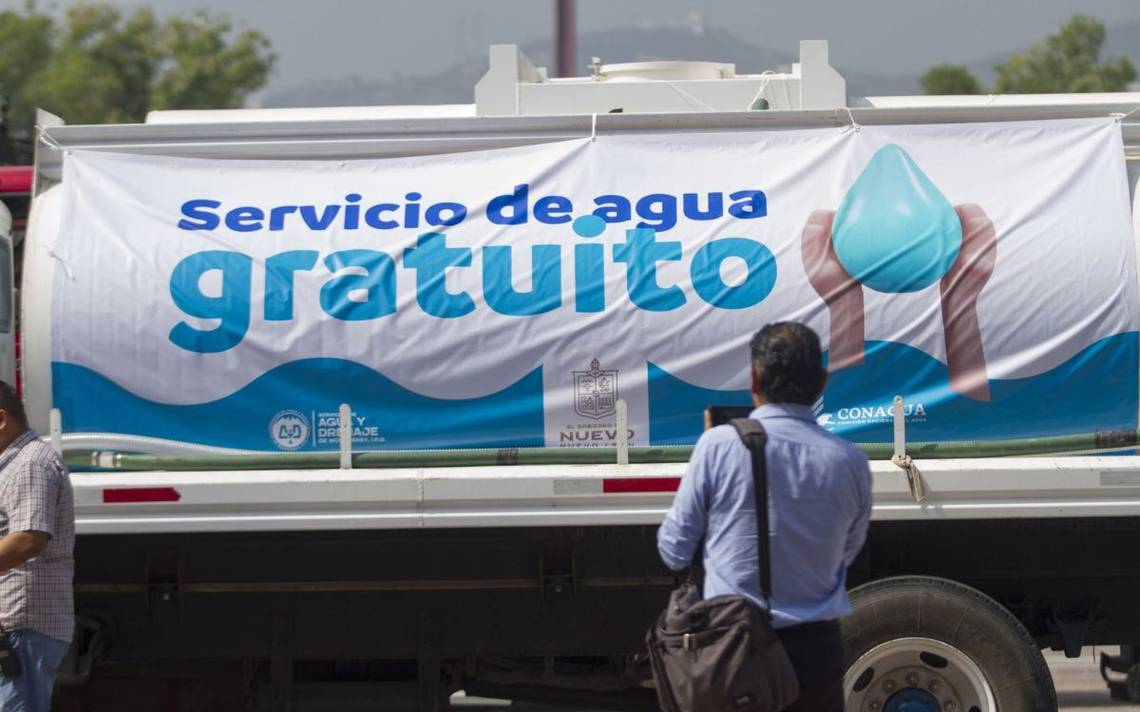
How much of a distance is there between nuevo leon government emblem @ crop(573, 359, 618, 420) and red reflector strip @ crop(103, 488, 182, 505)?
160 centimetres

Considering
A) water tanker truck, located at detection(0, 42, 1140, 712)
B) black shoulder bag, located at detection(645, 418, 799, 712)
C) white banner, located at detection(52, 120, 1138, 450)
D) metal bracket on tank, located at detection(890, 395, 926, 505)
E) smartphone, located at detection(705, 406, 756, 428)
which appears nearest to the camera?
black shoulder bag, located at detection(645, 418, 799, 712)

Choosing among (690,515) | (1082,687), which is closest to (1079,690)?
(1082,687)

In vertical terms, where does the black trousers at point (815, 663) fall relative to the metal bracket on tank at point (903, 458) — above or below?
below

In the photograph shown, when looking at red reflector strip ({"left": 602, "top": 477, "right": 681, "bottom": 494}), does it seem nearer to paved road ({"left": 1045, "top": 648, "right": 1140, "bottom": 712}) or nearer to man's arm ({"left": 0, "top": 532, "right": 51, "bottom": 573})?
man's arm ({"left": 0, "top": 532, "right": 51, "bottom": 573})

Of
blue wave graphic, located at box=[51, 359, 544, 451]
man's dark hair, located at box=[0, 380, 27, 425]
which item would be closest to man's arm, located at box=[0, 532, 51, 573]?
man's dark hair, located at box=[0, 380, 27, 425]

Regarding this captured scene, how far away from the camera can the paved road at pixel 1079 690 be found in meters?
7.71

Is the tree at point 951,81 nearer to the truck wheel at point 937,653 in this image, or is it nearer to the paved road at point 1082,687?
the paved road at point 1082,687

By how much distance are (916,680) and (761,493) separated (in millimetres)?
2131

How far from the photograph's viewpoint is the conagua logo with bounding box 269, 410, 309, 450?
551 cm

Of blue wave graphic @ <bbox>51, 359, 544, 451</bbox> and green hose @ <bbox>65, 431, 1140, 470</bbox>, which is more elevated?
blue wave graphic @ <bbox>51, 359, 544, 451</bbox>

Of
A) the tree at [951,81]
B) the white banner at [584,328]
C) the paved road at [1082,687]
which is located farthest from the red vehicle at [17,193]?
the tree at [951,81]

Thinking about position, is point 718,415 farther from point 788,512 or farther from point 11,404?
point 11,404

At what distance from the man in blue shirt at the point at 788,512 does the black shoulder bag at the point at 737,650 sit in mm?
28

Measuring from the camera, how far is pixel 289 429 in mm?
5520
